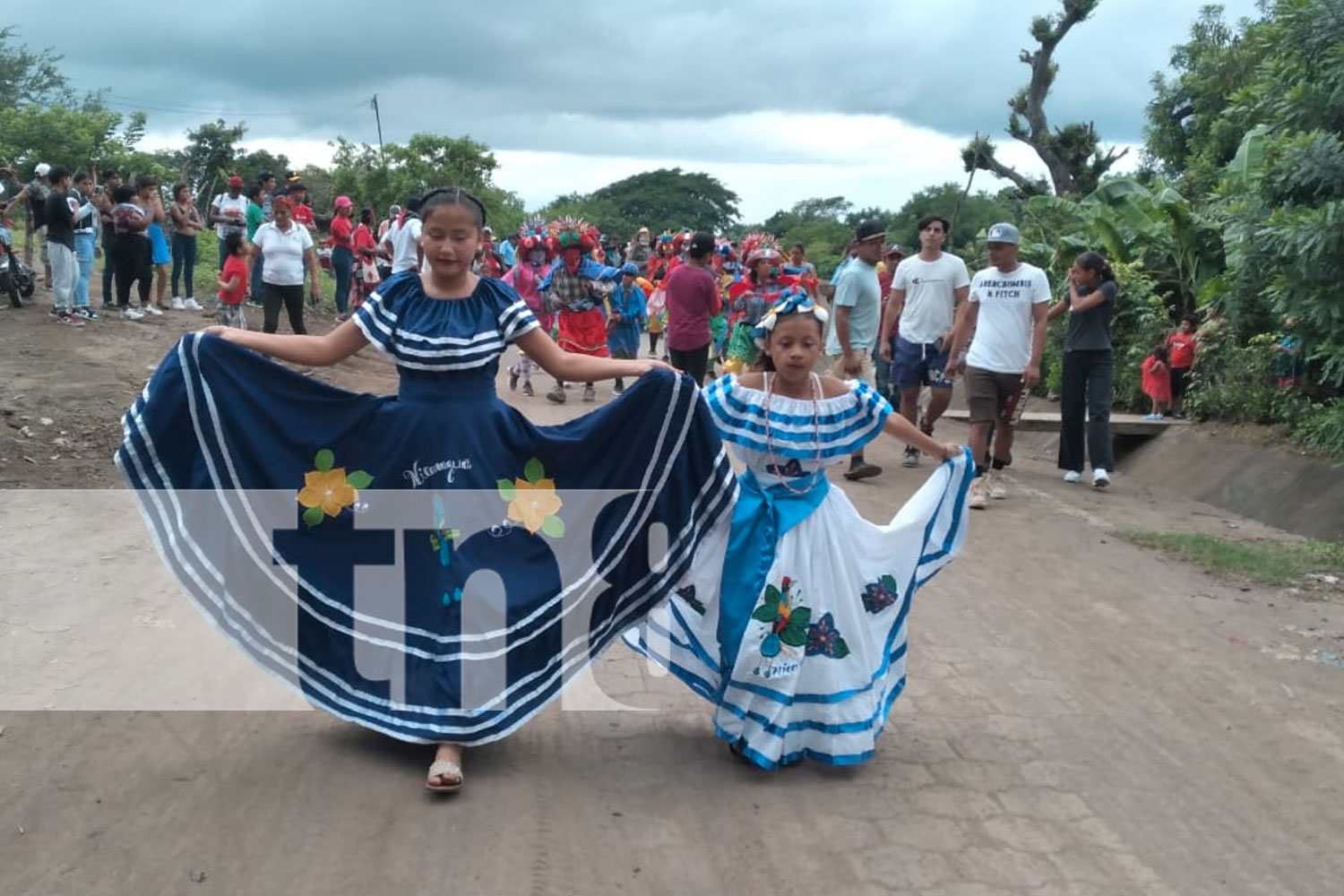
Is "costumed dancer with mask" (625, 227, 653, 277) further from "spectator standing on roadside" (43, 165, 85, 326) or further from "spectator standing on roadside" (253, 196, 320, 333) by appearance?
"spectator standing on roadside" (43, 165, 85, 326)

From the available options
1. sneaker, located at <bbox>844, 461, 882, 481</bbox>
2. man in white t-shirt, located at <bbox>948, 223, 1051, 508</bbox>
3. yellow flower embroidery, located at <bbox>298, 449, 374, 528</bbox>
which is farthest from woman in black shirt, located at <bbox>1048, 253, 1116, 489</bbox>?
yellow flower embroidery, located at <bbox>298, 449, 374, 528</bbox>

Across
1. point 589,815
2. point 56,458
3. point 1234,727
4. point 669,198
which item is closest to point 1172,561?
point 1234,727

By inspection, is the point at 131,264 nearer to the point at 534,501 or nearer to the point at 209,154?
the point at 534,501

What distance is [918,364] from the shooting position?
10.5 m

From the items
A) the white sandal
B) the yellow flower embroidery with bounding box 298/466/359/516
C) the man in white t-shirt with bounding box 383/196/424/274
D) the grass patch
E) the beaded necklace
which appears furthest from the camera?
the man in white t-shirt with bounding box 383/196/424/274

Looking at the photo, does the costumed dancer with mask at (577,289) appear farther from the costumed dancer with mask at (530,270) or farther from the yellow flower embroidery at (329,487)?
the yellow flower embroidery at (329,487)

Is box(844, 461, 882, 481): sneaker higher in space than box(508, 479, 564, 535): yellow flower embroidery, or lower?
lower

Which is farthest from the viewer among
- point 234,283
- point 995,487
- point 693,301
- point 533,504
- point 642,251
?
point 642,251

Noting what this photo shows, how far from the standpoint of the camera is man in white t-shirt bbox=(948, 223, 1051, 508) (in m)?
9.31

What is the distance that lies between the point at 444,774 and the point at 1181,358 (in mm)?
11464

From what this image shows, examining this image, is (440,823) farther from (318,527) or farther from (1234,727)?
(1234,727)

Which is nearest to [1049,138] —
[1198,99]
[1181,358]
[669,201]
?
[1198,99]

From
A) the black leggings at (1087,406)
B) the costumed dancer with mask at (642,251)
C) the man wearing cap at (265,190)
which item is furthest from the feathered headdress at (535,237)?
the black leggings at (1087,406)

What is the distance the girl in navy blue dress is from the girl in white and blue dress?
176 mm
